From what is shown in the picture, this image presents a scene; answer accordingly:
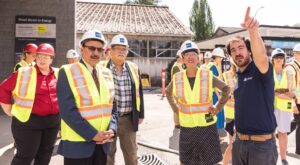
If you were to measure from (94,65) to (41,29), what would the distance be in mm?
7055

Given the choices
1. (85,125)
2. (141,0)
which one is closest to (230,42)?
(85,125)

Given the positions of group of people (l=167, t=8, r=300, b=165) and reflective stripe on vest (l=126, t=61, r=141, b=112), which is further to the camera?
reflective stripe on vest (l=126, t=61, r=141, b=112)

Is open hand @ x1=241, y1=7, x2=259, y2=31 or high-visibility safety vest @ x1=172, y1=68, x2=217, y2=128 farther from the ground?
open hand @ x1=241, y1=7, x2=259, y2=31

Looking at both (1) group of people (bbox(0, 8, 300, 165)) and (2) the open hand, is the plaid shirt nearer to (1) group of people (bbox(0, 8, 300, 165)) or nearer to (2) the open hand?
(1) group of people (bbox(0, 8, 300, 165))

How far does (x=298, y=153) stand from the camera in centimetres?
601

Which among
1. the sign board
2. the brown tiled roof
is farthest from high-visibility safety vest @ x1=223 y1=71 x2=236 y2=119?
the brown tiled roof

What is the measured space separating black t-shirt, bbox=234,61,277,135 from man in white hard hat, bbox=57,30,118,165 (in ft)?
4.26

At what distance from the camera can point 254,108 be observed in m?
2.97

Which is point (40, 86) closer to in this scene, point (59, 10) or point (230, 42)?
point (230, 42)

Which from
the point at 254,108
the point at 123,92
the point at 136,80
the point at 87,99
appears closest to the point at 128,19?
the point at 136,80

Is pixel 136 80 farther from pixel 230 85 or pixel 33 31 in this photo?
pixel 33 31

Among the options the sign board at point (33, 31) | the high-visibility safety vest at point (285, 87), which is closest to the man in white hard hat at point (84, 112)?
the high-visibility safety vest at point (285, 87)

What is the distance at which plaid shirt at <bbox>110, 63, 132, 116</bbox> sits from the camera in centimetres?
412

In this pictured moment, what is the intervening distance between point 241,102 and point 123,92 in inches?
64.1
